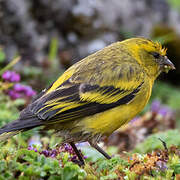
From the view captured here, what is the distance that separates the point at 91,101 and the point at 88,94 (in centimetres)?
8

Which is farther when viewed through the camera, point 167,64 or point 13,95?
point 13,95

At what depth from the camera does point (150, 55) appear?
5293 millimetres

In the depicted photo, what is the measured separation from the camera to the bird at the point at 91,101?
415 centimetres

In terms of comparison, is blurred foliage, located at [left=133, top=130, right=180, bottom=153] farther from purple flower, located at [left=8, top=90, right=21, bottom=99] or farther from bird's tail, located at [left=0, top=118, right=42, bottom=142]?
purple flower, located at [left=8, top=90, right=21, bottom=99]

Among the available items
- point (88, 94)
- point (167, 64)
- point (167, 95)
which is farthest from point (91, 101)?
point (167, 95)

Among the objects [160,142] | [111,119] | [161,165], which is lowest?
[160,142]

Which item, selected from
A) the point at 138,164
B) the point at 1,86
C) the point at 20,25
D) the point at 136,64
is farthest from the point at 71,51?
the point at 138,164

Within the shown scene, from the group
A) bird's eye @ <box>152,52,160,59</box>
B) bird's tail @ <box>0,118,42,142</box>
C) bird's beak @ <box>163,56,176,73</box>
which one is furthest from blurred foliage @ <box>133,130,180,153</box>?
bird's tail @ <box>0,118,42,142</box>

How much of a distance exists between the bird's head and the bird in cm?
15

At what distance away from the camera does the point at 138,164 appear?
3646 millimetres

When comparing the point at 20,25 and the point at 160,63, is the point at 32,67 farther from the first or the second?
the point at 160,63

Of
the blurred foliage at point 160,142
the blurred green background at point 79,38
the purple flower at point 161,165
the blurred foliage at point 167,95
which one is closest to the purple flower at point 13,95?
the blurred green background at point 79,38

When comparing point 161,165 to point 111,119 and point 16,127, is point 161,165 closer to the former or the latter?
point 111,119

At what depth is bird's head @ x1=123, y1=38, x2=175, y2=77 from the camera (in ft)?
17.1
